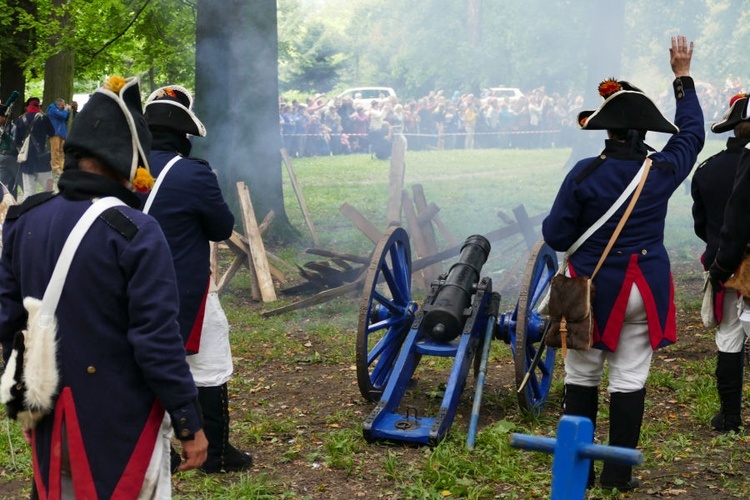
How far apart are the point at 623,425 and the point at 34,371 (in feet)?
8.55

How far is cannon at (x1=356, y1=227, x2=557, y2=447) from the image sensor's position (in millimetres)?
4867

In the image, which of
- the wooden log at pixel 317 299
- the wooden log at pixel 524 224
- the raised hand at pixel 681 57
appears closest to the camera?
the raised hand at pixel 681 57

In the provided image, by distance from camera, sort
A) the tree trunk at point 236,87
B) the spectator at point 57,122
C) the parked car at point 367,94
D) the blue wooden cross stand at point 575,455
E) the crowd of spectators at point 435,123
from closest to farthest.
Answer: the blue wooden cross stand at point 575,455 → the tree trunk at point 236,87 → the spectator at point 57,122 → the crowd of spectators at point 435,123 → the parked car at point 367,94

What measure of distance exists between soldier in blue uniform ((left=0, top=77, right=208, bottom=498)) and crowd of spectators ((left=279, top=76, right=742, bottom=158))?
19.0 metres

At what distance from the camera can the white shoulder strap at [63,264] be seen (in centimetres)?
253

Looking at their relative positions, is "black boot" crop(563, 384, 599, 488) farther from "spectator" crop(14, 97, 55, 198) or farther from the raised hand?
"spectator" crop(14, 97, 55, 198)

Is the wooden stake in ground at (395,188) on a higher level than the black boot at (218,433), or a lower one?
higher

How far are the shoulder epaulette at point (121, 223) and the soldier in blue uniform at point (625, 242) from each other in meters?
2.14

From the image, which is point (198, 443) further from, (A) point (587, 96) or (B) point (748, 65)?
(B) point (748, 65)

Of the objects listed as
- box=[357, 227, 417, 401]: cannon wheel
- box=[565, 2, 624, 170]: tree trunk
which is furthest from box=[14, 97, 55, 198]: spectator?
box=[357, 227, 417, 401]: cannon wheel

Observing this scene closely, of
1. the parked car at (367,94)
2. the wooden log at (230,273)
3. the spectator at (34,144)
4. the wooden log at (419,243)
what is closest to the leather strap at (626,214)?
the wooden log at (419,243)

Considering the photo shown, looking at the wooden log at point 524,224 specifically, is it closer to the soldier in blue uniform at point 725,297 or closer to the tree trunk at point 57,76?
the soldier in blue uniform at point 725,297

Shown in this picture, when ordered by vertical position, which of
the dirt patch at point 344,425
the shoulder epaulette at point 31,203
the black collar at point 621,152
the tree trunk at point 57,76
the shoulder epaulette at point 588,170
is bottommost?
the dirt patch at point 344,425

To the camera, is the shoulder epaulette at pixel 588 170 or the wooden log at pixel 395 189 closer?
the shoulder epaulette at pixel 588 170
